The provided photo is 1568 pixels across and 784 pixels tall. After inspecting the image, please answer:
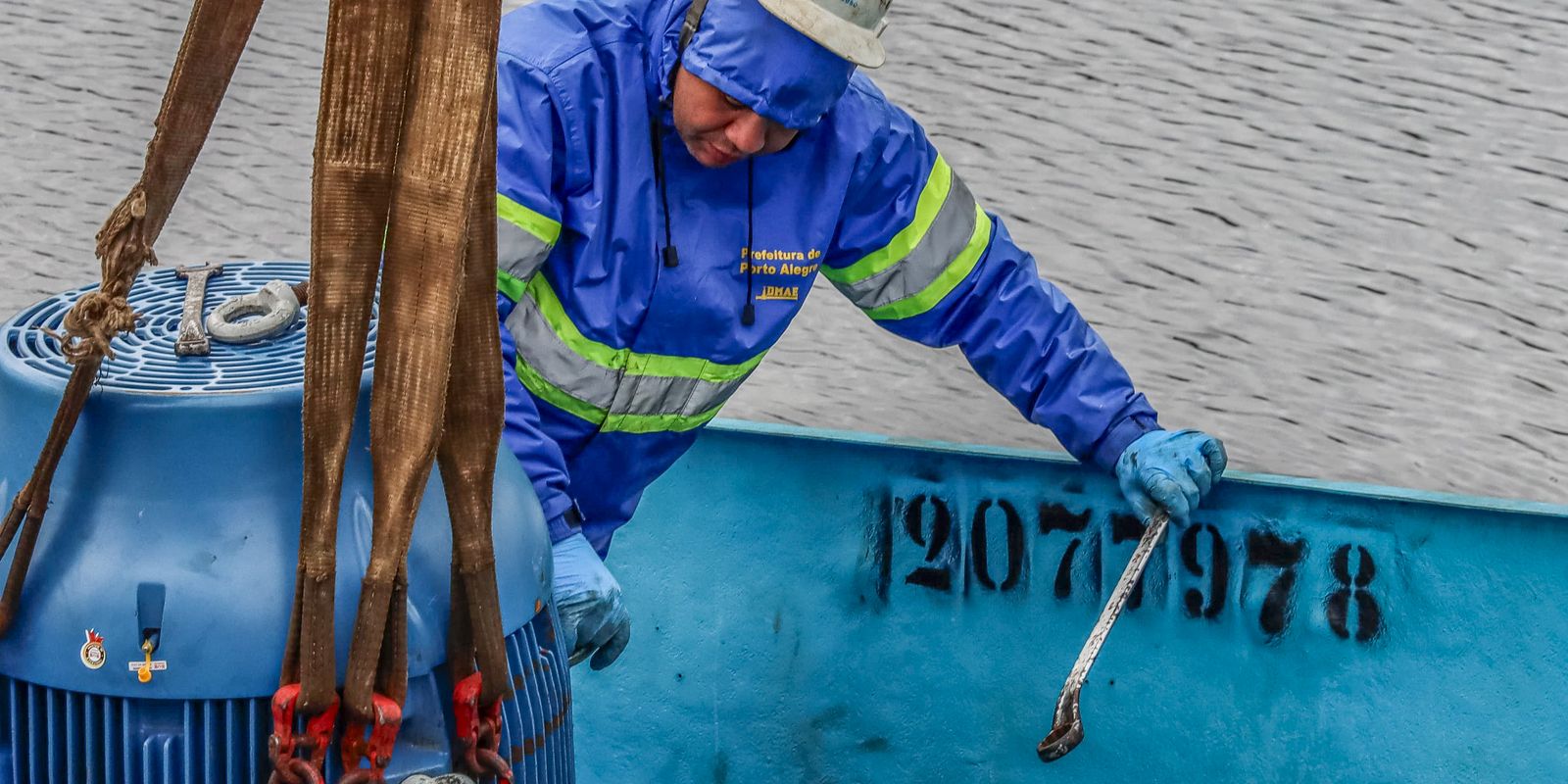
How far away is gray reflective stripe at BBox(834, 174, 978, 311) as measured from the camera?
198 centimetres

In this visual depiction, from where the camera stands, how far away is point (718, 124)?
1.69 meters

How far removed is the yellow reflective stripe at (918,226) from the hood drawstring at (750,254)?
0.21 metres

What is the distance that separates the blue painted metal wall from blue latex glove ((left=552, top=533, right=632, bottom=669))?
0.74m

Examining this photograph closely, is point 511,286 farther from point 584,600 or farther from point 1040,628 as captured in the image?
point 1040,628

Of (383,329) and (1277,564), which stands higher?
(383,329)

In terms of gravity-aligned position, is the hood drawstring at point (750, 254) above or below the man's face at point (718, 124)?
below

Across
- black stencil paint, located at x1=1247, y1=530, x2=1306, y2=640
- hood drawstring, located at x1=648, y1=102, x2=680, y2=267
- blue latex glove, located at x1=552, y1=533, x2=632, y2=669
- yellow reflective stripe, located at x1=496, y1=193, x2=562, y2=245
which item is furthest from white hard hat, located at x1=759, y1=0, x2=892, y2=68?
black stencil paint, located at x1=1247, y1=530, x2=1306, y2=640

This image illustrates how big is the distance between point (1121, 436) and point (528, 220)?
858 millimetres

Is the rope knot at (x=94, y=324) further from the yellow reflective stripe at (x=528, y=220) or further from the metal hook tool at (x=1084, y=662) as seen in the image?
the metal hook tool at (x=1084, y=662)

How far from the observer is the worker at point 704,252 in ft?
5.32

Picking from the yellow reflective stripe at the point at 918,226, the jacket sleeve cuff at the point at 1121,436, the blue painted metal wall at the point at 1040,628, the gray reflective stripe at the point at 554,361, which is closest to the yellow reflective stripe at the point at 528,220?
the gray reflective stripe at the point at 554,361

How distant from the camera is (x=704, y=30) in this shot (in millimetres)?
1648

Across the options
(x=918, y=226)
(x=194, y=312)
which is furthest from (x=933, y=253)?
(x=194, y=312)

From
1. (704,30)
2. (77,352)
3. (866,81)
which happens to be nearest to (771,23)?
(704,30)
